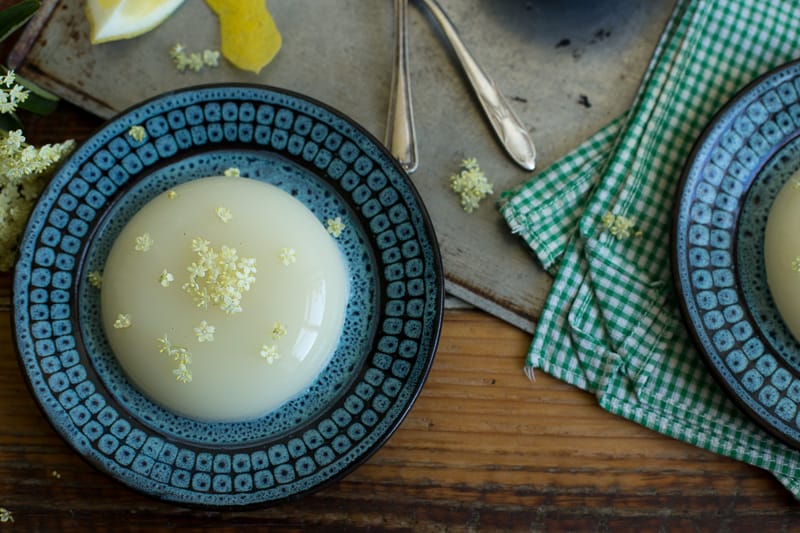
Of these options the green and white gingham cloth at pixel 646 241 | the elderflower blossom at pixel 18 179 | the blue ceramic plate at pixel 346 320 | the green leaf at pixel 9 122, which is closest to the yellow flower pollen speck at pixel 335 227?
the blue ceramic plate at pixel 346 320

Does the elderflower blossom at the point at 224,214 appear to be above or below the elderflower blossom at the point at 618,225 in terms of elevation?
below

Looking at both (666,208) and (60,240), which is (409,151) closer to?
(666,208)

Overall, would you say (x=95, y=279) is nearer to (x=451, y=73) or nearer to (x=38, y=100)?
(x=38, y=100)

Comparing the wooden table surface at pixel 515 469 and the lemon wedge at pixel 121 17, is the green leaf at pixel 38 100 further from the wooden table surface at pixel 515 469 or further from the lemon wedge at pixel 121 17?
the wooden table surface at pixel 515 469

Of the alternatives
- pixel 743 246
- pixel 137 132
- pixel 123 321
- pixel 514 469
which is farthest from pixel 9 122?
pixel 743 246

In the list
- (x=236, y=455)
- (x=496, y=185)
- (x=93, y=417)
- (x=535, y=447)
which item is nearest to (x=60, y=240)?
(x=93, y=417)

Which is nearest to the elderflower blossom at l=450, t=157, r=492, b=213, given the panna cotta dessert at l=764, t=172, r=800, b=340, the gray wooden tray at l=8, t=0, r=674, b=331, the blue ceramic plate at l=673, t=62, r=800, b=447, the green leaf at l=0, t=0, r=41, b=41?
the gray wooden tray at l=8, t=0, r=674, b=331
